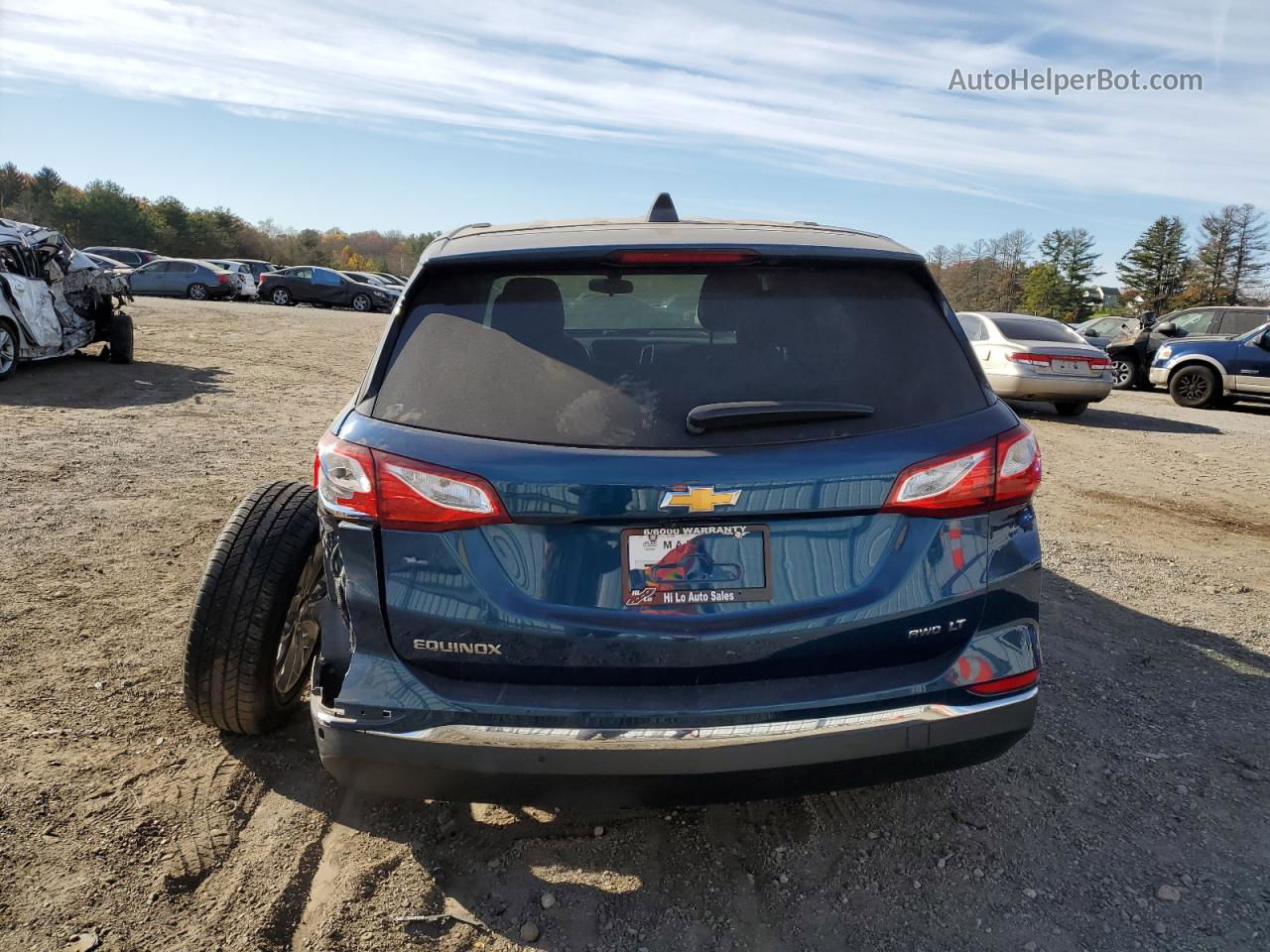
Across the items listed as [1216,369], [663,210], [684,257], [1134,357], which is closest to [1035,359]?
[1216,369]

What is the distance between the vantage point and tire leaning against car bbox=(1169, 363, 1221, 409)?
1599cm

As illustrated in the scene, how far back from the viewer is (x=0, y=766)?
10.1 feet

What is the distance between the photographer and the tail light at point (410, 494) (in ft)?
7.17

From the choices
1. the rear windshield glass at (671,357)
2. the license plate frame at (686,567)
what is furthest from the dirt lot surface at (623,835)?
the rear windshield glass at (671,357)

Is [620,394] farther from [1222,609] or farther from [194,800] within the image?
[1222,609]

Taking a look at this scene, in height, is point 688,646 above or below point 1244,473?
above

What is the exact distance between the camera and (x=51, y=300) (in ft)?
40.9

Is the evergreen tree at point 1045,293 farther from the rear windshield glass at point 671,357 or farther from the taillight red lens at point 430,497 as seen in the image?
the taillight red lens at point 430,497

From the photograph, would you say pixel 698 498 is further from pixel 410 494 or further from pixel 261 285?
pixel 261 285

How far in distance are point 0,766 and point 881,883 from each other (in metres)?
2.89

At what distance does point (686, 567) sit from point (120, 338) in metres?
14.0

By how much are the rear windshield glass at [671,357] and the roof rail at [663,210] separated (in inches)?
16.3

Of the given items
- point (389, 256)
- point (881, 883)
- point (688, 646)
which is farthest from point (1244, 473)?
point (389, 256)

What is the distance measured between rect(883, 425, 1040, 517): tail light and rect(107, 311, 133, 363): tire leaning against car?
1419 cm
